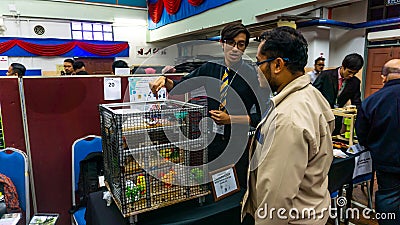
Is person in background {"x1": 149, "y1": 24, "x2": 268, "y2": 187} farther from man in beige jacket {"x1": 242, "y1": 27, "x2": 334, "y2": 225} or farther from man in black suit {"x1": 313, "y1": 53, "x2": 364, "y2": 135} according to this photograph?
man in black suit {"x1": 313, "y1": 53, "x2": 364, "y2": 135}

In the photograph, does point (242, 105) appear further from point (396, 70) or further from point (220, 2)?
point (220, 2)

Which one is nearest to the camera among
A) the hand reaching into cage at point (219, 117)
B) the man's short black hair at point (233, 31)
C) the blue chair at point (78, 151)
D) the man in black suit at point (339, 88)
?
the hand reaching into cage at point (219, 117)

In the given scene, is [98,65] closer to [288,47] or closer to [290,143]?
[288,47]

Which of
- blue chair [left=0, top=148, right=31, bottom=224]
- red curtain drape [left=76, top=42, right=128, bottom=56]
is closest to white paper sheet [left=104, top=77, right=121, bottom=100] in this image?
blue chair [left=0, top=148, right=31, bottom=224]

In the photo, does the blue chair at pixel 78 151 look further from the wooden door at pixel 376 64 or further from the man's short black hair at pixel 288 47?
the wooden door at pixel 376 64

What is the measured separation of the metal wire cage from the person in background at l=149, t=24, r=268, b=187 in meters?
0.15

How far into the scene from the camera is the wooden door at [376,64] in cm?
525

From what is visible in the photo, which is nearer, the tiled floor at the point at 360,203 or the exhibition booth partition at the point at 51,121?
the exhibition booth partition at the point at 51,121

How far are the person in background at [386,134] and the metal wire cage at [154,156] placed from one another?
1.37 metres

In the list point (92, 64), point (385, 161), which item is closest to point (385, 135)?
point (385, 161)

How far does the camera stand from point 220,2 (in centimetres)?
655

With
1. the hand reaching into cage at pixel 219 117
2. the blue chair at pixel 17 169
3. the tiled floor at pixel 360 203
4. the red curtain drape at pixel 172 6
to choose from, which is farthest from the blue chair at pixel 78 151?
the red curtain drape at pixel 172 6

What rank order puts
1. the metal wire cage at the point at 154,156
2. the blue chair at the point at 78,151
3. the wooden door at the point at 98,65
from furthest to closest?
1. the wooden door at the point at 98,65
2. the blue chair at the point at 78,151
3. the metal wire cage at the point at 154,156

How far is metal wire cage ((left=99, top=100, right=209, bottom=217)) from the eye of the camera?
987 millimetres
